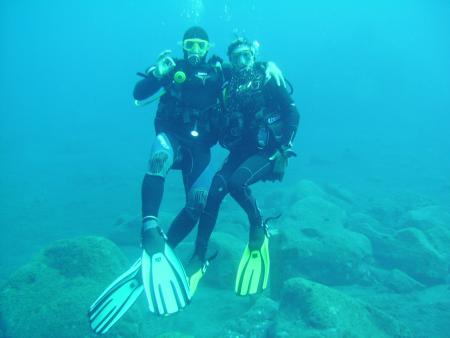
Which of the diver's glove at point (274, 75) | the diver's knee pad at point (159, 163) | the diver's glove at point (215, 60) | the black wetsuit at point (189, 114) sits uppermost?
the diver's glove at point (215, 60)

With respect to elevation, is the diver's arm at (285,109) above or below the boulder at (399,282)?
above

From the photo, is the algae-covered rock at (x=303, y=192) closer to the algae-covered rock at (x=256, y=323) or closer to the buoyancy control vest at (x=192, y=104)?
the algae-covered rock at (x=256, y=323)

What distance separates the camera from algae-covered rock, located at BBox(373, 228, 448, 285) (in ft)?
33.2

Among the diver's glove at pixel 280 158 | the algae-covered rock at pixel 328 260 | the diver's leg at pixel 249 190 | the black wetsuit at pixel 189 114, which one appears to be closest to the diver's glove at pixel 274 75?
the black wetsuit at pixel 189 114

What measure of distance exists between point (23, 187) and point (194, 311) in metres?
18.9

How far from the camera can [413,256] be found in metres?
10.5

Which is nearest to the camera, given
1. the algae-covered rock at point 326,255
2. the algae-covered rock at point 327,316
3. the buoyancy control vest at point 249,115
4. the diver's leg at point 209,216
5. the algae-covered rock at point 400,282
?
the diver's leg at point 209,216

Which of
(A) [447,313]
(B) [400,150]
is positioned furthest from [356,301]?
(B) [400,150]

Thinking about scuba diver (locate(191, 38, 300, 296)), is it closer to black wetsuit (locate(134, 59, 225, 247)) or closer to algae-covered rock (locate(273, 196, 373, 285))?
black wetsuit (locate(134, 59, 225, 247))

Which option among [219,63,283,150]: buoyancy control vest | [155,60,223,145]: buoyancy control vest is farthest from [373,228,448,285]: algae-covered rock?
[155,60,223,145]: buoyancy control vest

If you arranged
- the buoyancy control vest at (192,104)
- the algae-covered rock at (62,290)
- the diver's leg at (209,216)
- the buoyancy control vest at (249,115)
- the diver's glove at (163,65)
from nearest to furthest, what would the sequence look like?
the diver's leg at (209,216)
the buoyancy control vest at (249,115)
the diver's glove at (163,65)
the buoyancy control vest at (192,104)
the algae-covered rock at (62,290)

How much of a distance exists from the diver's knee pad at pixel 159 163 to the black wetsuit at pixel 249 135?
28.7 inches

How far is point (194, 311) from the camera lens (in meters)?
8.53

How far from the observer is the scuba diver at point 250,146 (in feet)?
17.9
